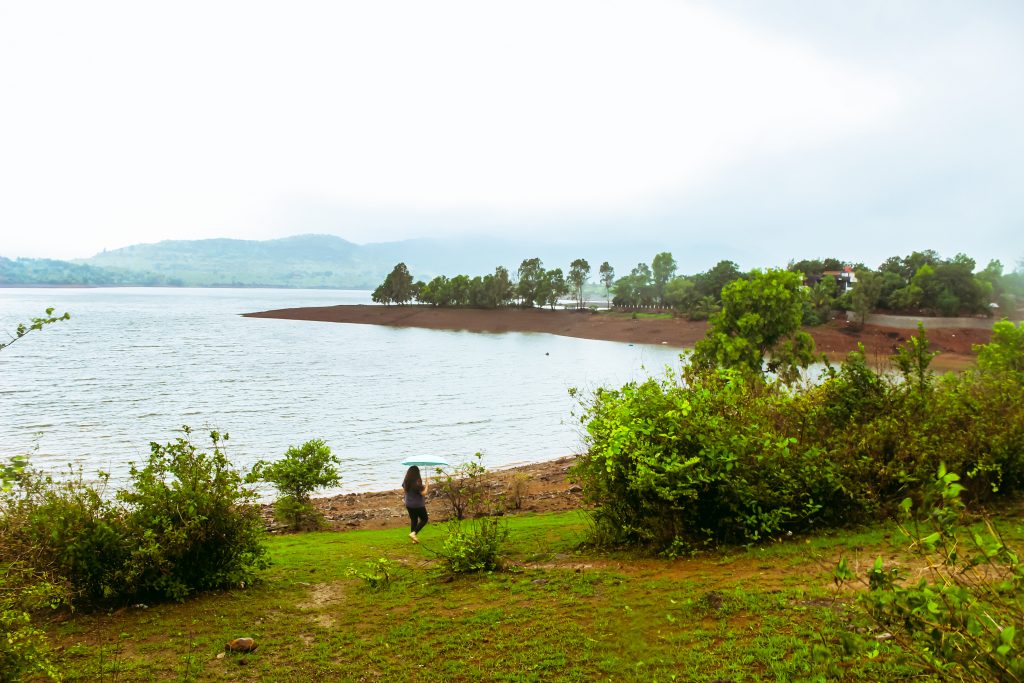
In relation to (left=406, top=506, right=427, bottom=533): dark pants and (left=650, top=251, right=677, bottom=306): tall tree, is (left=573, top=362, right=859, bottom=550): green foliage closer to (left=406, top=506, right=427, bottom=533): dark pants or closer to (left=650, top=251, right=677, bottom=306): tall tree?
(left=406, top=506, right=427, bottom=533): dark pants

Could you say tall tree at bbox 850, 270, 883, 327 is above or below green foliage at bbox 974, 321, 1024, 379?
above

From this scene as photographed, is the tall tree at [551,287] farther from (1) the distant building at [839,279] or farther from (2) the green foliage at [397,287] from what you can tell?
(1) the distant building at [839,279]

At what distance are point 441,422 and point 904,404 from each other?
24.6 metres

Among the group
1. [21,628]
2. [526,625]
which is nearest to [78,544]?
[21,628]

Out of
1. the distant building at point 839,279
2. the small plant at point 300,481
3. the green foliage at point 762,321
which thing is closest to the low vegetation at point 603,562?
the small plant at point 300,481

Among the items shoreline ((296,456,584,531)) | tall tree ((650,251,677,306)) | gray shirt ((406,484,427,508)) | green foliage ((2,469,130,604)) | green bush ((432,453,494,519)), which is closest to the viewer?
green foliage ((2,469,130,604))

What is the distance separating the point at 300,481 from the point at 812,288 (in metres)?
91.2

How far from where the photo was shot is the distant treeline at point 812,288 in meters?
78.9

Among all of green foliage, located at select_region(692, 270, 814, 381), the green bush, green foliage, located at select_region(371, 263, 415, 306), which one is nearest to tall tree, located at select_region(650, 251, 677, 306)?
green foliage, located at select_region(371, 263, 415, 306)

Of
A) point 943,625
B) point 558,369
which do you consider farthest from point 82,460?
point 558,369

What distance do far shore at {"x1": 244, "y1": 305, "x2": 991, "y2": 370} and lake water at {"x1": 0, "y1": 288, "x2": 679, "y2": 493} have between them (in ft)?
40.8

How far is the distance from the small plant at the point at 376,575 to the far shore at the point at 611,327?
205 feet

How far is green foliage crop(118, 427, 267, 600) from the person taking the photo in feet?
30.1

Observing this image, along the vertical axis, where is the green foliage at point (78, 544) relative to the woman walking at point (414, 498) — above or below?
above
